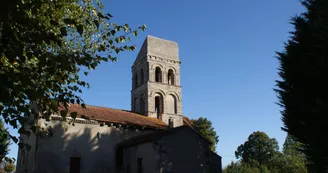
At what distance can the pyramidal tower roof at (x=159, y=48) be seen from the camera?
32.7 meters

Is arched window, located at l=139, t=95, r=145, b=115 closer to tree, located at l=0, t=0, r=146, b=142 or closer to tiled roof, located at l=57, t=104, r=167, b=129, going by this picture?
tiled roof, located at l=57, t=104, r=167, b=129

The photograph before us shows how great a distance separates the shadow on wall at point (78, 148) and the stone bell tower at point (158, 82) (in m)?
7.93

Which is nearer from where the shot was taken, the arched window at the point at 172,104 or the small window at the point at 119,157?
the small window at the point at 119,157

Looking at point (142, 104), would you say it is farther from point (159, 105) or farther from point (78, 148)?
point (78, 148)

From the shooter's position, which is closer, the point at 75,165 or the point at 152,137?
the point at 152,137

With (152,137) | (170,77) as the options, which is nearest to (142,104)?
(170,77)

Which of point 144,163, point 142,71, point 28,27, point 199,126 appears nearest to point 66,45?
point 28,27

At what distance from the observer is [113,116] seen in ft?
82.2

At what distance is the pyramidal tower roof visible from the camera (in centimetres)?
3269

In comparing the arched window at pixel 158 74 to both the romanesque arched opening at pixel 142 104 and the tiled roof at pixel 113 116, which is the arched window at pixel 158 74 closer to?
the romanesque arched opening at pixel 142 104

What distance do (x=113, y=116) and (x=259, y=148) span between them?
41.3 metres

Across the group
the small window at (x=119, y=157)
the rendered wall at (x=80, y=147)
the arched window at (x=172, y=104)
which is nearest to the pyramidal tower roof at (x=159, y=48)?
the arched window at (x=172, y=104)

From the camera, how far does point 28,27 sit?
633 centimetres

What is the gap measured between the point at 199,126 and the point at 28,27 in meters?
40.9
